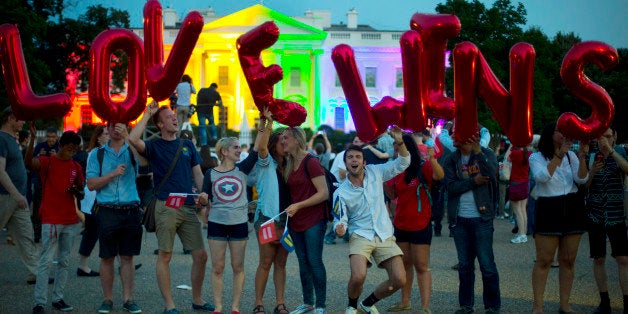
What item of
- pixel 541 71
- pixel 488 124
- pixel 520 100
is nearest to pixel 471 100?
pixel 520 100

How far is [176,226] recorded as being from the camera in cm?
759

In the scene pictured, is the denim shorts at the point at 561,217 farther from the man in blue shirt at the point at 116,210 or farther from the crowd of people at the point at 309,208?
the man in blue shirt at the point at 116,210

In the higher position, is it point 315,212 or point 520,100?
point 520,100

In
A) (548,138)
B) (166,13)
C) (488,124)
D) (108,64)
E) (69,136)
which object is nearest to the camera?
(108,64)

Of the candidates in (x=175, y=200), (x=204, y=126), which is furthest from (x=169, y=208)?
(x=204, y=126)

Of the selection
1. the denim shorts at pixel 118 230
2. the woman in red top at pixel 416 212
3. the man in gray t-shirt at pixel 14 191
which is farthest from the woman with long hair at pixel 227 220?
the man in gray t-shirt at pixel 14 191

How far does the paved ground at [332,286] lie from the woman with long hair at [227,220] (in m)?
0.69

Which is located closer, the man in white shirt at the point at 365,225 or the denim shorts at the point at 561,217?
the man in white shirt at the point at 365,225

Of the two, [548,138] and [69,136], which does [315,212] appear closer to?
[548,138]

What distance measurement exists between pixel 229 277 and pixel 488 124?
33.5m

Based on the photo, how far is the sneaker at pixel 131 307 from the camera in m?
7.70

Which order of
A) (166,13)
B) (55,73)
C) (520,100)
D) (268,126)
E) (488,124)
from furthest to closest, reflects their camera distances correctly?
(166,13) → (55,73) → (488,124) → (268,126) → (520,100)

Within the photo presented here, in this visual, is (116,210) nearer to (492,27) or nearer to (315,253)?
(315,253)

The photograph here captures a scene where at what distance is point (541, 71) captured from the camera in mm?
43500
